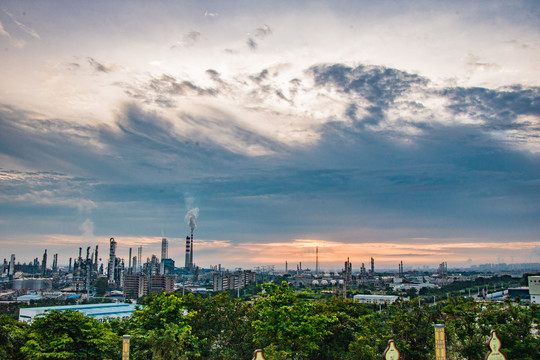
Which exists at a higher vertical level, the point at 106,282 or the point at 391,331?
the point at 391,331

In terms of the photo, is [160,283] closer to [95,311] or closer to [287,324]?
[95,311]

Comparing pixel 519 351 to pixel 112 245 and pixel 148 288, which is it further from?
pixel 112 245

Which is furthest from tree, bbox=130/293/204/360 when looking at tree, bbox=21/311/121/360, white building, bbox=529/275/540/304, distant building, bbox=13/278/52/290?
distant building, bbox=13/278/52/290

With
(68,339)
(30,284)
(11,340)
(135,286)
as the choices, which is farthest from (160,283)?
(68,339)

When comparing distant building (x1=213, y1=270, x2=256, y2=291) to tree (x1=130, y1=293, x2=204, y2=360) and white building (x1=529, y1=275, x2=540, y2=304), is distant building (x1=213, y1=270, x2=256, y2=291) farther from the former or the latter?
tree (x1=130, y1=293, x2=204, y2=360)

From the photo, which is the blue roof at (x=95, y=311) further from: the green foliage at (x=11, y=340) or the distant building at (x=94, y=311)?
the green foliage at (x=11, y=340)

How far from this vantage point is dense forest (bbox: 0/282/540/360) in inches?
431

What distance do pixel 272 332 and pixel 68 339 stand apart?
5584 millimetres

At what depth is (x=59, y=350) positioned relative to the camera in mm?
10977

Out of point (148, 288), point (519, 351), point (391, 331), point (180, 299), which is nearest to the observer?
point (519, 351)

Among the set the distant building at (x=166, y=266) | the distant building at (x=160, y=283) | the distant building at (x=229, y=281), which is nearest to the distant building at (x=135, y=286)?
the distant building at (x=160, y=283)

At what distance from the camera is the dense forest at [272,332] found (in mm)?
10945

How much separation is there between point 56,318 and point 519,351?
12.2m

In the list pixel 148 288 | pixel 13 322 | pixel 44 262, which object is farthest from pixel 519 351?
pixel 44 262
